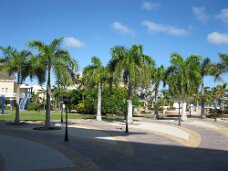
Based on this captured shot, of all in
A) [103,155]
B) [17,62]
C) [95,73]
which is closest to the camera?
[103,155]

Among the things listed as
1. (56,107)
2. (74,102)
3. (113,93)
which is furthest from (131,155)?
(56,107)

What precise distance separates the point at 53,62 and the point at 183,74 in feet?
64.2

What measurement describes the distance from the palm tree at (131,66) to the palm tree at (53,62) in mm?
7471

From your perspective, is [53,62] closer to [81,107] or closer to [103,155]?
[103,155]

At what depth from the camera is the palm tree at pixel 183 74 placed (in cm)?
3844

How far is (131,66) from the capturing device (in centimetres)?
3038

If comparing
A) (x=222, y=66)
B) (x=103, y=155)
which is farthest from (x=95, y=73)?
(x=103, y=155)

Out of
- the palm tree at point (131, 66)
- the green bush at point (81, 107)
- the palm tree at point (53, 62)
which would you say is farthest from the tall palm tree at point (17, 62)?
the green bush at point (81, 107)

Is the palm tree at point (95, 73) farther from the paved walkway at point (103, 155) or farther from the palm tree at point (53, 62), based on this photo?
the paved walkway at point (103, 155)

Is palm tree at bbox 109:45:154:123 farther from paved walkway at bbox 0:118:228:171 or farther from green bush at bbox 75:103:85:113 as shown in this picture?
green bush at bbox 75:103:85:113

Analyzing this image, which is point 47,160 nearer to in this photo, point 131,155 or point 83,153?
point 83,153

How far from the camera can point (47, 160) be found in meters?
12.7

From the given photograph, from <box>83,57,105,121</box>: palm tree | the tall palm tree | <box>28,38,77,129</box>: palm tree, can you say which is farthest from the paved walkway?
<box>83,57,105,121</box>: palm tree

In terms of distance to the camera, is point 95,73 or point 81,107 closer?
point 95,73
